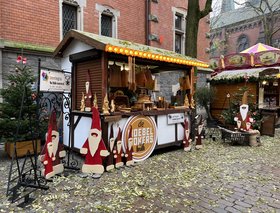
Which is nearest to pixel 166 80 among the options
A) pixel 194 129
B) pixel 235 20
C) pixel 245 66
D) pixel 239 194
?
pixel 245 66

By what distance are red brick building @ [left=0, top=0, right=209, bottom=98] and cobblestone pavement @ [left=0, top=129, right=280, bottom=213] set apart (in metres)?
3.59

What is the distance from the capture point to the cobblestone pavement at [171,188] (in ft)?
11.6

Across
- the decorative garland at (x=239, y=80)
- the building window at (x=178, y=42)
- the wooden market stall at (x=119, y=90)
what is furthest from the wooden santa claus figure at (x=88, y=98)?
the building window at (x=178, y=42)

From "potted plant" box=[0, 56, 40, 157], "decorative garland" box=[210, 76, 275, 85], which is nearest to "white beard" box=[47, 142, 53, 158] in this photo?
"potted plant" box=[0, 56, 40, 157]

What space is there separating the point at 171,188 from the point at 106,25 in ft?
26.4

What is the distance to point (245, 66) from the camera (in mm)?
11445

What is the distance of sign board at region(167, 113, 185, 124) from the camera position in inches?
264

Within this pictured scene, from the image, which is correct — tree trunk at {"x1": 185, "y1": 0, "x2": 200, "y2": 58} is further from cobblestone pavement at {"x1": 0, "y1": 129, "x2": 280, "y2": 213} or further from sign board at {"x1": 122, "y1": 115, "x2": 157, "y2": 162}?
cobblestone pavement at {"x1": 0, "y1": 129, "x2": 280, "y2": 213}

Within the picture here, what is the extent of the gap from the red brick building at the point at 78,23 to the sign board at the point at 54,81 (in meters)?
2.86

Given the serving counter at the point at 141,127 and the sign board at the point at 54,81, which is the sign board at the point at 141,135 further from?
the sign board at the point at 54,81

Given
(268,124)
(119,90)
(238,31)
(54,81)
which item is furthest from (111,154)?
(238,31)

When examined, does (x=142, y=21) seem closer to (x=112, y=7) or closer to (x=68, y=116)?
(x=112, y=7)

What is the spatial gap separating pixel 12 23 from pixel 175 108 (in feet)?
18.6

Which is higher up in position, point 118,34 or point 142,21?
point 142,21
